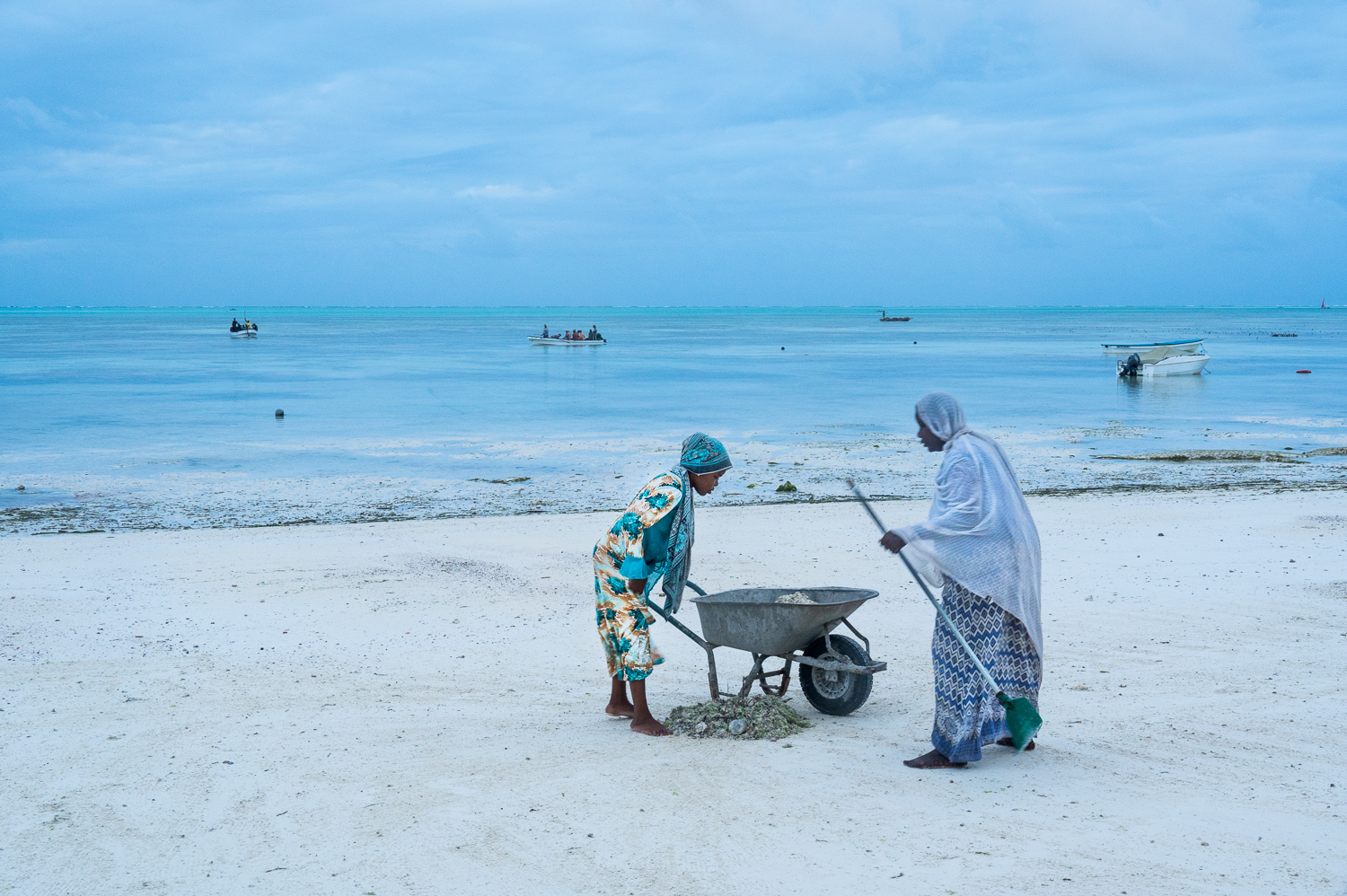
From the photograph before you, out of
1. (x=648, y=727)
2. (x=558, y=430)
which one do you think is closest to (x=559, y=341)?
(x=558, y=430)

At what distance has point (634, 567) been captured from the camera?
16.0ft

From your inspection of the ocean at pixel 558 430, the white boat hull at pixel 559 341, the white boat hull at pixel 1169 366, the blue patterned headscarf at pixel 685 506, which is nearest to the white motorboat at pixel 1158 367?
the white boat hull at pixel 1169 366

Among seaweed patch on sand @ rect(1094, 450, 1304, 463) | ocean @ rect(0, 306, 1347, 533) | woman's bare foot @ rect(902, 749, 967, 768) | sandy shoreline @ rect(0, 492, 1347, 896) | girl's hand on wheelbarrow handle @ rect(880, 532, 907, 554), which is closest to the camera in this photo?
sandy shoreline @ rect(0, 492, 1347, 896)

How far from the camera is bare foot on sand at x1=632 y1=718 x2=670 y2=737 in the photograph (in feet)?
16.8

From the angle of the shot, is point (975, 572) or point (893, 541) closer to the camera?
point (893, 541)

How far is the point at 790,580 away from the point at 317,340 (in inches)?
3286

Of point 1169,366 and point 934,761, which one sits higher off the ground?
point 1169,366

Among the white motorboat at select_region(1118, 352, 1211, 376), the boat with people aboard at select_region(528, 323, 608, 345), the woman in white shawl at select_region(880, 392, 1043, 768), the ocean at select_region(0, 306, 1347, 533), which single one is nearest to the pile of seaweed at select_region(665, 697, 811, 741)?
the woman in white shawl at select_region(880, 392, 1043, 768)

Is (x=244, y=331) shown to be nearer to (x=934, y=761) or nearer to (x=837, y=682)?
(x=837, y=682)

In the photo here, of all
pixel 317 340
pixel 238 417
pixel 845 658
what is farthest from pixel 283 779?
pixel 317 340

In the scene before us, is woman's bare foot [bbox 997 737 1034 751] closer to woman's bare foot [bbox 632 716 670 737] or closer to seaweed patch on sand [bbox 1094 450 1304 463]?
woman's bare foot [bbox 632 716 670 737]

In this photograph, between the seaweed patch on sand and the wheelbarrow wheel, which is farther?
the seaweed patch on sand

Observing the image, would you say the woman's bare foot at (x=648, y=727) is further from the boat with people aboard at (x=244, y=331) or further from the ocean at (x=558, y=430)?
the boat with people aboard at (x=244, y=331)

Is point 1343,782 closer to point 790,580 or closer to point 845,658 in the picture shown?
point 845,658
